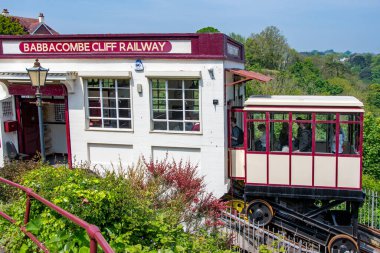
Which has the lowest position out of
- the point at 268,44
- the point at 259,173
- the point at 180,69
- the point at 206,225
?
the point at 206,225

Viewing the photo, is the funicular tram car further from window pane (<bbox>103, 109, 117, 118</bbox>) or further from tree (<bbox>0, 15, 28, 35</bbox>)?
tree (<bbox>0, 15, 28, 35</bbox>)

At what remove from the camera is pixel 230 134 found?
11484 mm

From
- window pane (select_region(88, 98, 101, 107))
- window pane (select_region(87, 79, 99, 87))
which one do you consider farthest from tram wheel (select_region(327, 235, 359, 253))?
window pane (select_region(87, 79, 99, 87))

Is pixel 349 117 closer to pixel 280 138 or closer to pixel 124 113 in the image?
pixel 280 138

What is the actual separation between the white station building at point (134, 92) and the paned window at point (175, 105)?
0.03 m

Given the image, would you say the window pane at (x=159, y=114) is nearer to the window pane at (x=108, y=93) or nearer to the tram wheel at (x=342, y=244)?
the window pane at (x=108, y=93)

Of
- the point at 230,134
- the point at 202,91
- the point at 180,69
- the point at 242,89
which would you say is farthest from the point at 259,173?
the point at 242,89

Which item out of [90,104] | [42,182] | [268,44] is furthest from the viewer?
[268,44]

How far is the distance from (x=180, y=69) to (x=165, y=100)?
3.21 feet

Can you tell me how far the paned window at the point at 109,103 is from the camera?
39.5 feet

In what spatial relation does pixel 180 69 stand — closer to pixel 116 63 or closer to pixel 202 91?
pixel 202 91

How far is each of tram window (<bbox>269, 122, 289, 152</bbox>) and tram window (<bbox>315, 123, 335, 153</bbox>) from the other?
0.75m

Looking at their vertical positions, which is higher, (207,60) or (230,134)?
(207,60)

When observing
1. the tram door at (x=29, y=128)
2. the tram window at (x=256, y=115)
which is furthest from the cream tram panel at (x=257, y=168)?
the tram door at (x=29, y=128)
